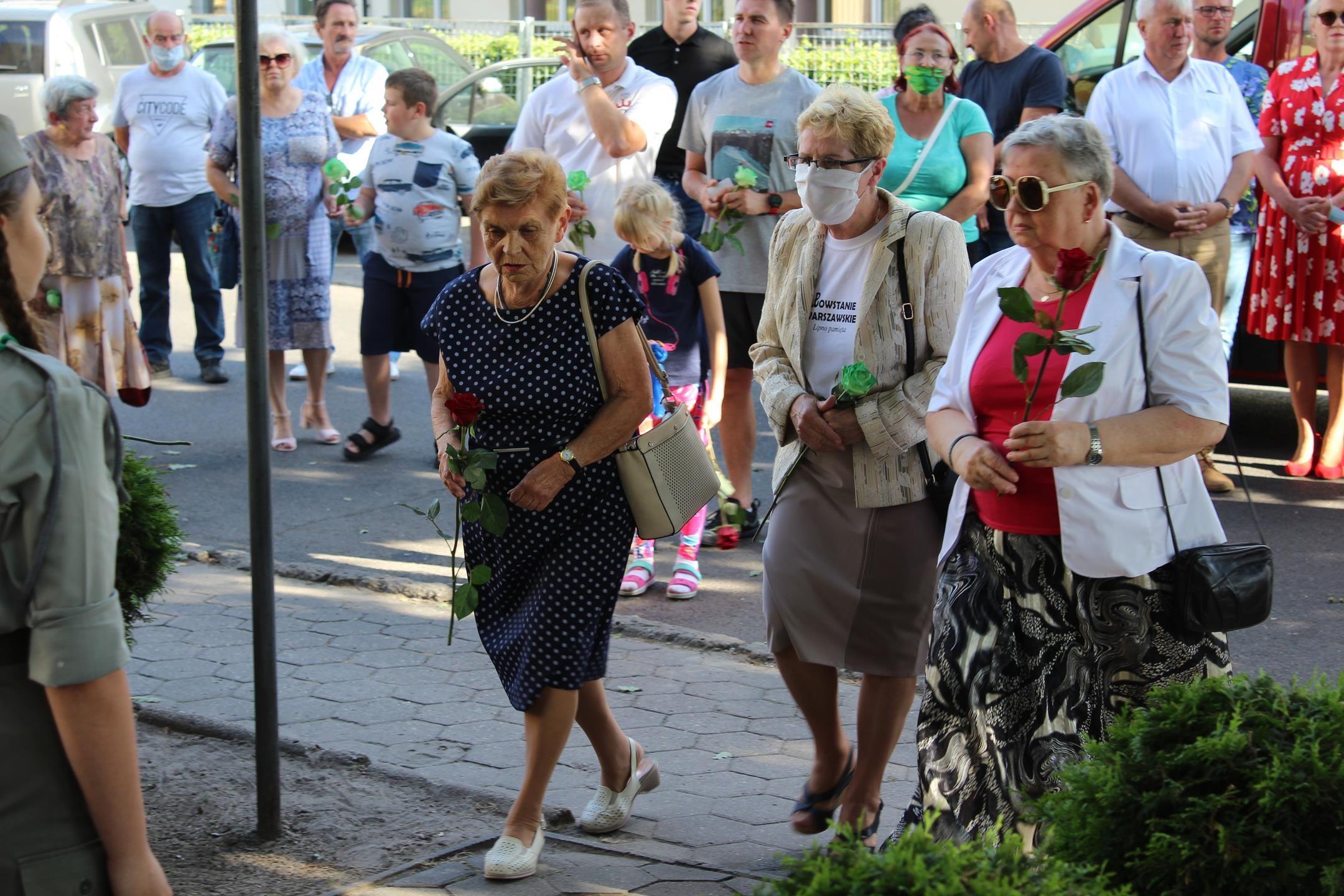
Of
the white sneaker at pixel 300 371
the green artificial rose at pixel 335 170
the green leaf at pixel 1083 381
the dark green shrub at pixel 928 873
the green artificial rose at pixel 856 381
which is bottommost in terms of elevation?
the white sneaker at pixel 300 371

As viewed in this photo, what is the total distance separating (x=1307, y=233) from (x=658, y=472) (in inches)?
199

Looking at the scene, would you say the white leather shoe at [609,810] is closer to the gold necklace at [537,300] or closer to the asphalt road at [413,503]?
the asphalt road at [413,503]

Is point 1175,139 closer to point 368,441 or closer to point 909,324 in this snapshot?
point 909,324

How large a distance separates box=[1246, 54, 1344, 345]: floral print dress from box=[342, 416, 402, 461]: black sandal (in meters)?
4.78

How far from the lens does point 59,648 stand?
206 cm

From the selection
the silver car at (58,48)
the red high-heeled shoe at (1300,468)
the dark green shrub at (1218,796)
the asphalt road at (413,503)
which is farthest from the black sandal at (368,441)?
the silver car at (58,48)

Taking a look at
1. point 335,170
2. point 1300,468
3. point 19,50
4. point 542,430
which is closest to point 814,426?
point 542,430

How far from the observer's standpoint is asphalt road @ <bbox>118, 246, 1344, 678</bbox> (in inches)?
237

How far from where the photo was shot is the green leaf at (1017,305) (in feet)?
10.4

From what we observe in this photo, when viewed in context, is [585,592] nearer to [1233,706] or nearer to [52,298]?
[1233,706]

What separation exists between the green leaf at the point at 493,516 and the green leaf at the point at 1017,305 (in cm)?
134

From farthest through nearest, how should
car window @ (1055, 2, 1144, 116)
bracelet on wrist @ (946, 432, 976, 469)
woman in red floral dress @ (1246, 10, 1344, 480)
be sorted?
car window @ (1055, 2, 1144, 116) < woman in red floral dress @ (1246, 10, 1344, 480) < bracelet on wrist @ (946, 432, 976, 469)

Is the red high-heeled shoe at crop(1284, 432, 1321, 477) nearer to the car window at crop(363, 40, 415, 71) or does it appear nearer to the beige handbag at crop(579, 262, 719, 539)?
the beige handbag at crop(579, 262, 719, 539)

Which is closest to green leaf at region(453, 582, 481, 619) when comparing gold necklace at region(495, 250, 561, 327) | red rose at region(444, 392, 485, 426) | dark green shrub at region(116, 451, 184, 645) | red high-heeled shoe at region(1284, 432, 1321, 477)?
red rose at region(444, 392, 485, 426)
